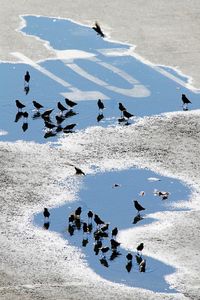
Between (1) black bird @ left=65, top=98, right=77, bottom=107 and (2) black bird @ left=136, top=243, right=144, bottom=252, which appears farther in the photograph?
(1) black bird @ left=65, top=98, right=77, bottom=107

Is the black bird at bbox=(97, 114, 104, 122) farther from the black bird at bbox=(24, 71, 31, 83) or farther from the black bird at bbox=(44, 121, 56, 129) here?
the black bird at bbox=(24, 71, 31, 83)

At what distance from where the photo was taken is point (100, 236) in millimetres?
23844

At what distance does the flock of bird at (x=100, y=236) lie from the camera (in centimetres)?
2292

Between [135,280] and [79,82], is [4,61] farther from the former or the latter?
[135,280]

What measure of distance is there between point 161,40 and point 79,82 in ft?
18.5

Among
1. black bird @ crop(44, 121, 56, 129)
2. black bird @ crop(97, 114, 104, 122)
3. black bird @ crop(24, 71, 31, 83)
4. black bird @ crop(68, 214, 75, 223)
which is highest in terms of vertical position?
black bird @ crop(24, 71, 31, 83)

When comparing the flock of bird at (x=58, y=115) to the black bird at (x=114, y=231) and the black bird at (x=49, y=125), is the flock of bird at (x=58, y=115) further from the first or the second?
the black bird at (x=114, y=231)

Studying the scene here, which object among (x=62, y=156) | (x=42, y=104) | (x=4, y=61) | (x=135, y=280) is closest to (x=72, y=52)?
(x=4, y=61)

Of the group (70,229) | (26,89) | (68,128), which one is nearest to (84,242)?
(70,229)

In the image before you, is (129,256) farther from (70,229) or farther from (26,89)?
(26,89)

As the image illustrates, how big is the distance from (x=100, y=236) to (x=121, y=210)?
6.35ft

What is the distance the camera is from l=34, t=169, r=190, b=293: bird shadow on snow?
22375mm

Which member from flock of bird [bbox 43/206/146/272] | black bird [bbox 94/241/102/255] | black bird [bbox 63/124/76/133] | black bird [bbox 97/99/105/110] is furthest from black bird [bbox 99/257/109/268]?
black bird [bbox 97/99/105/110]

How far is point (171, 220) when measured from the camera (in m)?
25.0
